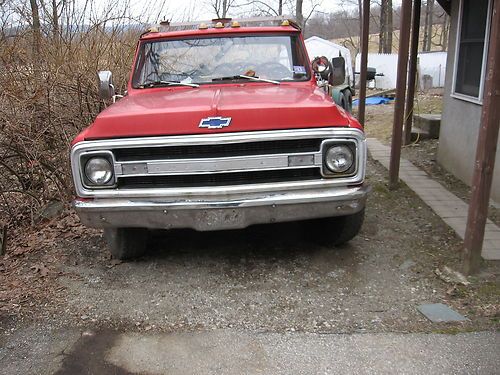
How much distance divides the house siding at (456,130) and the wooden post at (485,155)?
97.0 inches

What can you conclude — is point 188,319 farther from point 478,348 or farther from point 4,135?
point 4,135

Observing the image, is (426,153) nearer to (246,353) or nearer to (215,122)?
(215,122)

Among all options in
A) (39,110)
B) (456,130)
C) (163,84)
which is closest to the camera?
(163,84)

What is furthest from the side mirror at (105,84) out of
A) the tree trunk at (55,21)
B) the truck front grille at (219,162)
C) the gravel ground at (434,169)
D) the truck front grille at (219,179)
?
the gravel ground at (434,169)

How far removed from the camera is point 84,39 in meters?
6.97

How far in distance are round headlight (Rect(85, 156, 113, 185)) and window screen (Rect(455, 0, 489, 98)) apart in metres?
4.52

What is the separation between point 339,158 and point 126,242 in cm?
185

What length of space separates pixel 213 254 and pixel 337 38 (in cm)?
5274

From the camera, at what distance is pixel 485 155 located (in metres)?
3.60

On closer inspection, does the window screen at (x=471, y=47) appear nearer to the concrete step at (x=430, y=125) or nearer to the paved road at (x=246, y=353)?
the concrete step at (x=430, y=125)

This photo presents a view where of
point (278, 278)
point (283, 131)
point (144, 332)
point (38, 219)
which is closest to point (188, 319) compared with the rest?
point (144, 332)

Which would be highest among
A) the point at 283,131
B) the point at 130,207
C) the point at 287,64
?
the point at 287,64

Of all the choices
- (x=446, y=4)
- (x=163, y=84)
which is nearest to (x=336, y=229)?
(x=163, y=84)

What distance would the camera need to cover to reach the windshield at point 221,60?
181 inches
